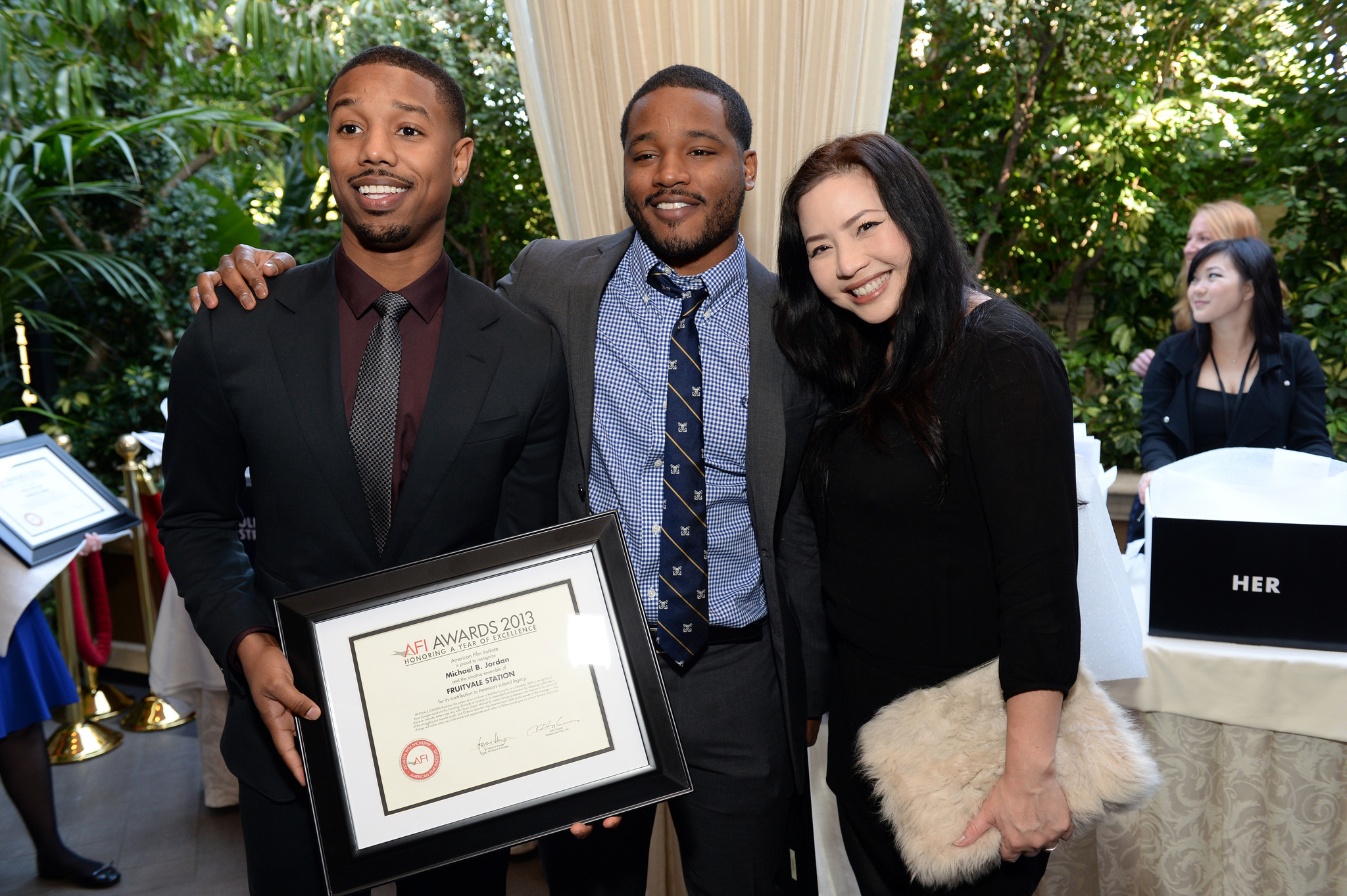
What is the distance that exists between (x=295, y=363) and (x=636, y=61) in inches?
49.1

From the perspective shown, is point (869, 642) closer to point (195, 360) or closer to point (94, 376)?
point (195, 360)

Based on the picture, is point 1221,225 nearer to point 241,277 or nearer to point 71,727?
point 241,277

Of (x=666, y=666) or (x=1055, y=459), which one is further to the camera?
(x=666, y=666)

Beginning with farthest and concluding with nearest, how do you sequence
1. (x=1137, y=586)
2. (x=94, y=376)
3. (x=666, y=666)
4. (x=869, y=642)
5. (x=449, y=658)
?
(x=94, y=376) → (x=1137, y=586) → (x=666, y=666) → (x=869, y=642) → (x=449, y=658)

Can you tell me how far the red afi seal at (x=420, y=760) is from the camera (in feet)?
3.72

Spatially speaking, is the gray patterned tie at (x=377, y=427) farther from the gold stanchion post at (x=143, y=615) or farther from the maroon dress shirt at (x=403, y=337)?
the gold stanchion post at (x=143, y=615)

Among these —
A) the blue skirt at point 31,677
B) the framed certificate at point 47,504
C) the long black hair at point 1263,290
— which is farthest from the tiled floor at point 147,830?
the long black hair at point 1263,290

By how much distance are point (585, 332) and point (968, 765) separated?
93 centimetres

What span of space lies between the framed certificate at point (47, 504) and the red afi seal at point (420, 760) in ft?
6.60

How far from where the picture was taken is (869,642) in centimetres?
143

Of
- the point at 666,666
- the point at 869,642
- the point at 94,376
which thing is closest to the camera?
the point at 869,642

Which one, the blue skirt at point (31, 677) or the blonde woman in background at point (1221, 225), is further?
the blonde woman in background at point (1221, 225)

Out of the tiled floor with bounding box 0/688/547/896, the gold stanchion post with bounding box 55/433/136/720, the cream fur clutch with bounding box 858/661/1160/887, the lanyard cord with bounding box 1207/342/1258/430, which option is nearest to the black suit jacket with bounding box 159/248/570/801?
the cream fur clutch with bounding box 858/661/1160/887

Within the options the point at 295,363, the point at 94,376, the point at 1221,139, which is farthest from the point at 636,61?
the point at 1221,139
